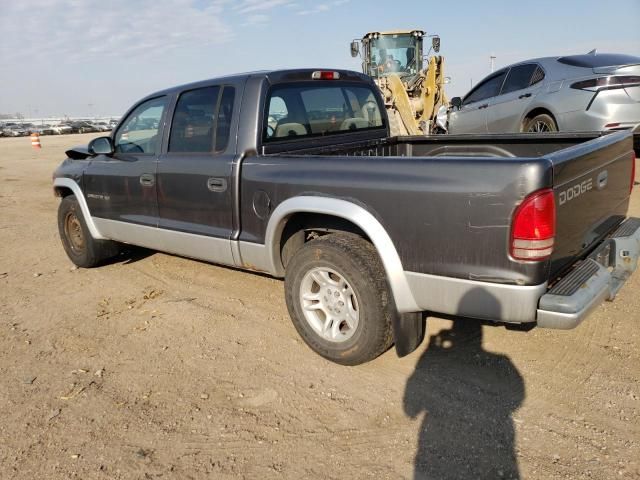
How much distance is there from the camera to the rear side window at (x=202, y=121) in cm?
392

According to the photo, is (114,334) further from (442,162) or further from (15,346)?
(442,162)

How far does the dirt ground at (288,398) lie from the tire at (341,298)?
17 centimetres

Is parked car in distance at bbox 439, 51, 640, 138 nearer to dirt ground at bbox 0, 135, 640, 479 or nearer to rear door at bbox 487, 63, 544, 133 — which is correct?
rear door at bbox 487, 63, 544, 133

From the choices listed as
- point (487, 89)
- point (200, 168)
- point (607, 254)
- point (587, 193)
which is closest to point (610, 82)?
point (487, 89)

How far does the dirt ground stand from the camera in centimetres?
248

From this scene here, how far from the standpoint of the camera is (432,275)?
2.76 meters

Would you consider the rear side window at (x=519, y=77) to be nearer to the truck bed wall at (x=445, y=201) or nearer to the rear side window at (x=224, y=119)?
the rear side window at (x=224, y=119)

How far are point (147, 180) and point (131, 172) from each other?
0.28 meters

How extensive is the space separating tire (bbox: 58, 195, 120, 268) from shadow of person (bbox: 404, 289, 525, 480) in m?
3.62

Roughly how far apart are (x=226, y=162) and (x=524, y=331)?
240cm

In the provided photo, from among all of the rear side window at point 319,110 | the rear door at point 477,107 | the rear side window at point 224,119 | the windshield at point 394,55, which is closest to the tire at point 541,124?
the rear door at point 477,107

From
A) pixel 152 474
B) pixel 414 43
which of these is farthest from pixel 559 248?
pixel 414 43

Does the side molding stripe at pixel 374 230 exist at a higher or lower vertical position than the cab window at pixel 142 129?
lower

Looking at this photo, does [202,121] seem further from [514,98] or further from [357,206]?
[514,98]
